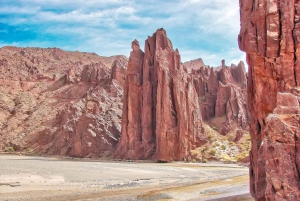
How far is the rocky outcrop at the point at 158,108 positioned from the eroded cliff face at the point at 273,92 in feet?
145

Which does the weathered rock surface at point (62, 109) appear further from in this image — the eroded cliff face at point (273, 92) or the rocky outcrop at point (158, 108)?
the eroded cliff face at point (273, 92)

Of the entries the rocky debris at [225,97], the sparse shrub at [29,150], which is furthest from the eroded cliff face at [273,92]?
the sparse shrub at [29,150]

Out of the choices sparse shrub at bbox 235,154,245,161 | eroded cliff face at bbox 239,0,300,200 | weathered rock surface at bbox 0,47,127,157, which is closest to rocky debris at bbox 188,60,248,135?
sparse shrub at bbox 235,154,245,161

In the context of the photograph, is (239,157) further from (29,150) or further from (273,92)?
(29,150)

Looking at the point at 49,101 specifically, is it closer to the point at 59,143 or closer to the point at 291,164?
the point at 59,143

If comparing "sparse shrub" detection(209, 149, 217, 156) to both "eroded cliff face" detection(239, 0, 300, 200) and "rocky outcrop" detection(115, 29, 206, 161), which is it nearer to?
"rocky outcrop" detection(115, 29, 206, 161)

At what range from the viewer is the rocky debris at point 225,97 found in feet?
273

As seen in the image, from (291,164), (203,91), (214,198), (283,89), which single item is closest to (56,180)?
(214,198)

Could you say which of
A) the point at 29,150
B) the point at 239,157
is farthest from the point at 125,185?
the point at 29,150

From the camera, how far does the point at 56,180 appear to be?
38.6 metres

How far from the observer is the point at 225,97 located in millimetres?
86750

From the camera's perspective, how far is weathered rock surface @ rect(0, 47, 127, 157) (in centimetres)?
8462

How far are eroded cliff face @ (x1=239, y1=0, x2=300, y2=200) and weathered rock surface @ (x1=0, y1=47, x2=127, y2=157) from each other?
61593 millimetres

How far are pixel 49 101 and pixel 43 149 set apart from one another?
35.4 meters
